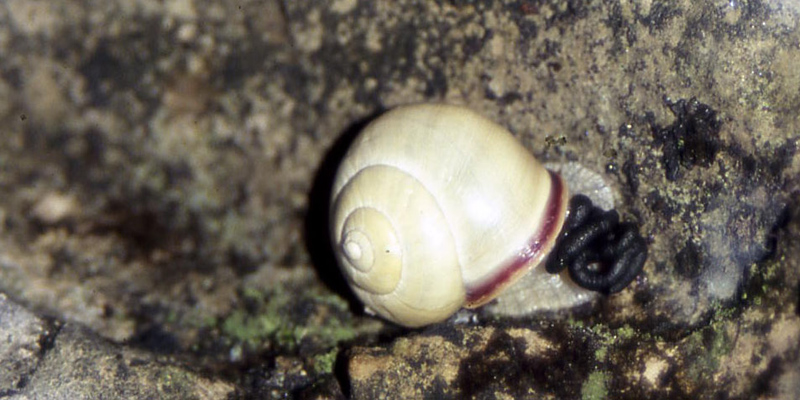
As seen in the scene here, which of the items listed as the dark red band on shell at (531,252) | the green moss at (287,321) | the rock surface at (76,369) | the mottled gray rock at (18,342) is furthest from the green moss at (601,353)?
the mottled gray rock at (18,342)

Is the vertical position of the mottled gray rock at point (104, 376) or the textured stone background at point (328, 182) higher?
the textured stone background at point (328, 182)

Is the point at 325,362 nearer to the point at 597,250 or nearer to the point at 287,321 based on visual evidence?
the point at 287,321

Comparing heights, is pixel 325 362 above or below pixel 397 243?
below

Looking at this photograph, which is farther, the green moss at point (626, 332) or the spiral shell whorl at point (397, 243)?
the green moss at point (626, 332)

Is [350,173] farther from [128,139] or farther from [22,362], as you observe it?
[22,362]

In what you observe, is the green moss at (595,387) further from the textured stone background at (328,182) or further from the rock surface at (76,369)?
the rock surface at (76,369)

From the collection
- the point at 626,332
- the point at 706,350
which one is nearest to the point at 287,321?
the point at 626,332

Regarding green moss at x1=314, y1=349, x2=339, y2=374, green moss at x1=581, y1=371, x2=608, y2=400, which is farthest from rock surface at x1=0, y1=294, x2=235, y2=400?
green moss at x1=581, y1=371, x2=608, y2=400
